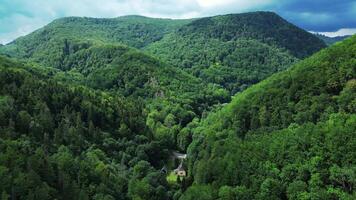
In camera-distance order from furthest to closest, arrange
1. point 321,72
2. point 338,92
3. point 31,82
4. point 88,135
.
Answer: point 31,82, point 88,135, point 321,72, point 338,92

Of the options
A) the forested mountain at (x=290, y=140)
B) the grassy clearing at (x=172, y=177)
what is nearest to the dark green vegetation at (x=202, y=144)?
the forested mountain at (x=290, y=140)

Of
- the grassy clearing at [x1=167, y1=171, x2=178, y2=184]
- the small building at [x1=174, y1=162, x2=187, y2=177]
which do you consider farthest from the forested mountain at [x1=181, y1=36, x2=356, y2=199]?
the grassy clearing at [x1=167, y1=171, x2=178, y2=184]

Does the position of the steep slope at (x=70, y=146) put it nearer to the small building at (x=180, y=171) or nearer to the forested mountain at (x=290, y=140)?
the small building at (x=180, y=171)

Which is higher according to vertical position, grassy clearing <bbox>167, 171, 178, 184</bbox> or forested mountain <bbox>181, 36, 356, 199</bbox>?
forested mountain <bbox>181, 36, 356, 199</bbox>

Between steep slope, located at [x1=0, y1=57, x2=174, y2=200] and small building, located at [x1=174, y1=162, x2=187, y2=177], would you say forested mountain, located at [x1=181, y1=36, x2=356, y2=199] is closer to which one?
small building, located at [x1=174, y1=162, x2=187, y2=177]

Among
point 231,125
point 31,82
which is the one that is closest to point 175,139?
point 231,125

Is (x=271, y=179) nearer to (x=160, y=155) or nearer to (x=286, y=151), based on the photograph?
(x=286, y=151)
